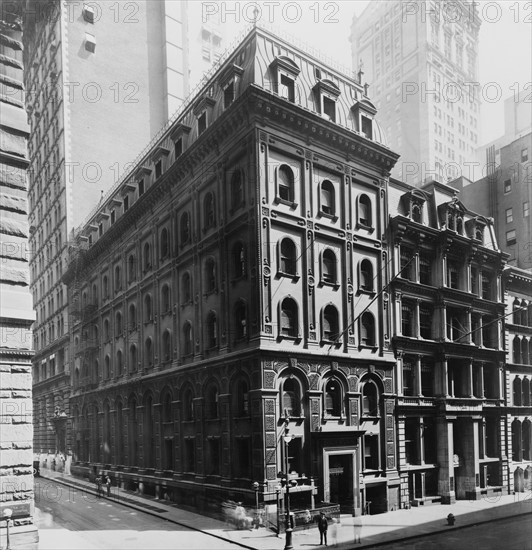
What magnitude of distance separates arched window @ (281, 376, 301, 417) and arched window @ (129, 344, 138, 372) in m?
7.18

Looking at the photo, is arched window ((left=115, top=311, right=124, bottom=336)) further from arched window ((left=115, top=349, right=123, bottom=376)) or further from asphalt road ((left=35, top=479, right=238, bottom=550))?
asphalt road ((left=35, top=479, right=238, bottom=550))

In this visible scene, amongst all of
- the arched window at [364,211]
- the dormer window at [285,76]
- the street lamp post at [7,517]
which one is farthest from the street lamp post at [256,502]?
the dormer window at [285,76]

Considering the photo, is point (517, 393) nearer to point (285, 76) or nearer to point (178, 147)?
point (285, 76)

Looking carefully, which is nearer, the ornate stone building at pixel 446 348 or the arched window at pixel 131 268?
the arched window at pixel 131 268

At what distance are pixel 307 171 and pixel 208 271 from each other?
655 cm

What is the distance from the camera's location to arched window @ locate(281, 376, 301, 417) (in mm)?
25297

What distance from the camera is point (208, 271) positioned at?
26094mm

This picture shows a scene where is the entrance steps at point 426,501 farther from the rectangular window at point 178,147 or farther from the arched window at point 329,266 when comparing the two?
the rectangular window at point 178,147

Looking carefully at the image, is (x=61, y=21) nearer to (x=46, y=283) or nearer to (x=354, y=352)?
(x=46, y=283)

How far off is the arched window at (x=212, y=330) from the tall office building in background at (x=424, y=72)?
1287cm

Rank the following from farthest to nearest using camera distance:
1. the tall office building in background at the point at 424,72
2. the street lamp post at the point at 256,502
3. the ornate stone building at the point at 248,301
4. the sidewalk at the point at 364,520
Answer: the ornate stone building at the point at 248,301
the tall office building in background at the point at 424,72
the street lamp post at the point at 256,502
the sidewalk at the point at 364,520

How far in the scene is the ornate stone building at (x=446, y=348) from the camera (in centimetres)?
3198

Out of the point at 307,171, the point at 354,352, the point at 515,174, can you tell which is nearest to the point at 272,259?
the point at 307,171

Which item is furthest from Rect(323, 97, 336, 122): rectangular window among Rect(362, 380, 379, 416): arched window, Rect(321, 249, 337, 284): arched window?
Rect(362, 380, 379, 416): arched window
